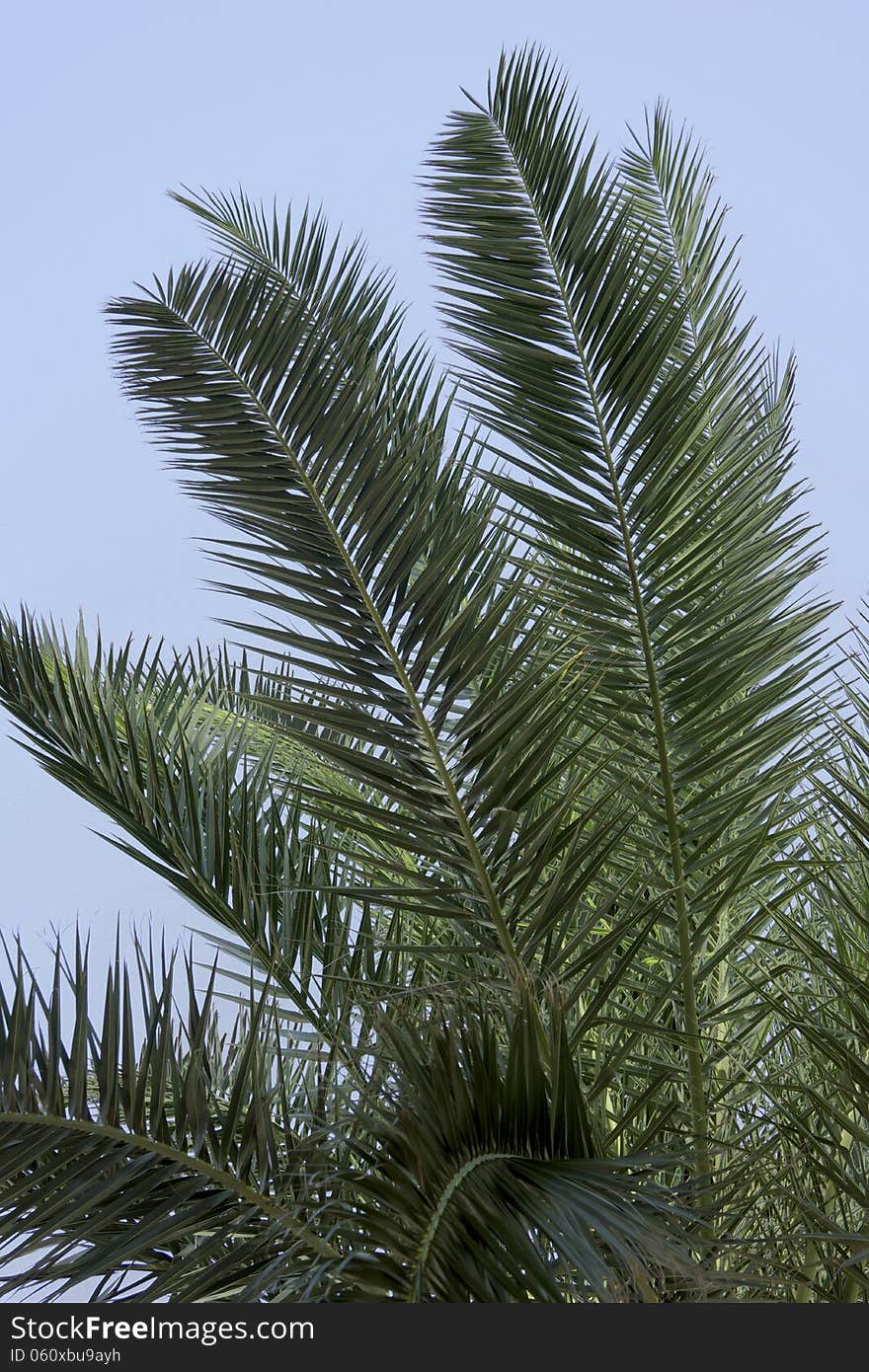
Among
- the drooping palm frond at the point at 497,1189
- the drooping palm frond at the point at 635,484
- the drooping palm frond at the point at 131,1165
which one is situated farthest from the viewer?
the drooping palm frond at the point at 635,484

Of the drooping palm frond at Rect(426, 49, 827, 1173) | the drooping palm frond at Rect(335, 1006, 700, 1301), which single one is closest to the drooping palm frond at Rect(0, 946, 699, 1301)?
the drooping palm frond at Rect(335, 1006, 700, 1301)

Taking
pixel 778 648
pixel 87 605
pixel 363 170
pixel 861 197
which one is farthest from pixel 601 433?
pixel 87 605

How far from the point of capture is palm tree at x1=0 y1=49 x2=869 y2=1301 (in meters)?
1.59

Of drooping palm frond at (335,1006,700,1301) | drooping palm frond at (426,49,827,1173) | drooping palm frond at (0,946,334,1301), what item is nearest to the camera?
drooping palm frond at (335,1006,700,1301)

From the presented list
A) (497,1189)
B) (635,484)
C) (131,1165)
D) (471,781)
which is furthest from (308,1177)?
(635,484)

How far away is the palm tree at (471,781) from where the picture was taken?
1.59 meters

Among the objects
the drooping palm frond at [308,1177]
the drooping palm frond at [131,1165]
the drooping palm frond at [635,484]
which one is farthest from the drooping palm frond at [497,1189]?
the drooping palm frond at [635,484]

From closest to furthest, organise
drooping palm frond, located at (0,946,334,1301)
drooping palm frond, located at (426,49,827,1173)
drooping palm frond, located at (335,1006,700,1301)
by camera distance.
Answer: drooping palm frond, located at (335,1006,700,1301) < drooping palm frond, located at (0,946,334,1301) < drooping palm frond, located at (426,49,827,1173)

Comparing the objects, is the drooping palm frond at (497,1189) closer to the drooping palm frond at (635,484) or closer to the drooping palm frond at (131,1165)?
the drooping palm frond at (131,1165)

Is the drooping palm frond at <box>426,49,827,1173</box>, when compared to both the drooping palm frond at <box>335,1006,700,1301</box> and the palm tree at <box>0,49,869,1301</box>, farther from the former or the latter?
the drooping palm frond at <box>335,1006,700,1301</box>

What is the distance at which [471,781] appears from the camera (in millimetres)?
1967

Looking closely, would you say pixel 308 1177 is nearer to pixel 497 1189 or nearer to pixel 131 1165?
pixel 131 1165

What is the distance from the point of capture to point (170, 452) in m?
2.09

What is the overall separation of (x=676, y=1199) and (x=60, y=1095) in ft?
2.38
